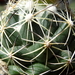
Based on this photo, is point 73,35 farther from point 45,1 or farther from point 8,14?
point 8,14

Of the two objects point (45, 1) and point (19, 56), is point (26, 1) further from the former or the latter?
point (19, 56)

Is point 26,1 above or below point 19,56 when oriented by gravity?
above

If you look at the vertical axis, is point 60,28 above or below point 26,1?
below

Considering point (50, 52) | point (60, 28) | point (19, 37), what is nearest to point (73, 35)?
point (60, 28)

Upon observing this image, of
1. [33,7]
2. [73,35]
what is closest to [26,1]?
[33,7]

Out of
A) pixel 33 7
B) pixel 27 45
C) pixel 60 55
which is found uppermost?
pixel 33 7

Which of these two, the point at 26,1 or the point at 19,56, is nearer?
the point at 19,56
